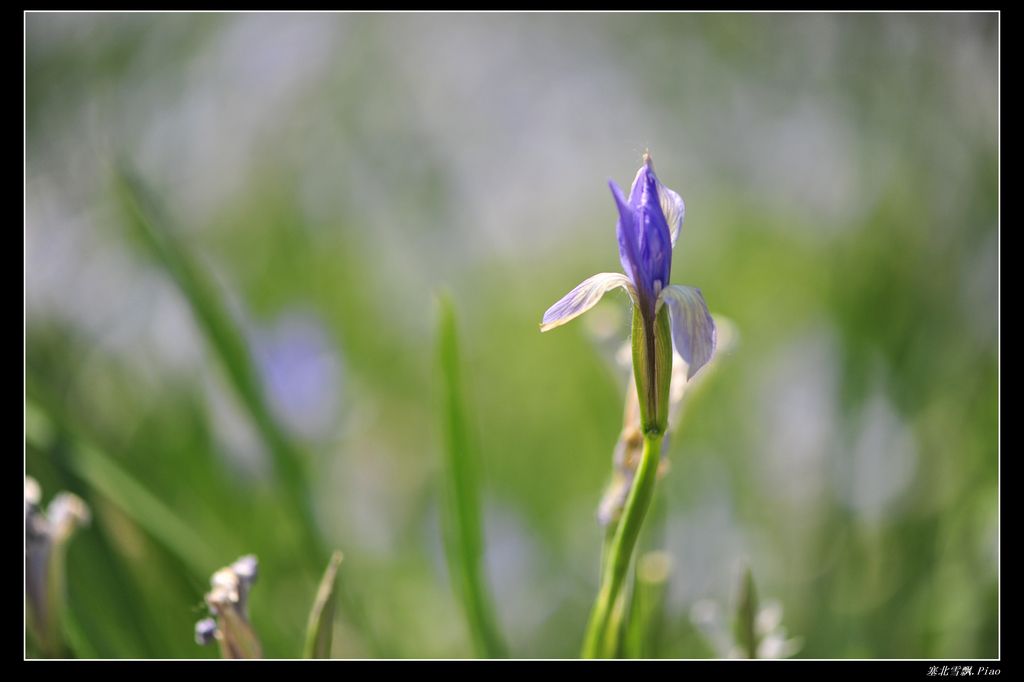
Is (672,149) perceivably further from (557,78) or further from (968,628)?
(968,628)

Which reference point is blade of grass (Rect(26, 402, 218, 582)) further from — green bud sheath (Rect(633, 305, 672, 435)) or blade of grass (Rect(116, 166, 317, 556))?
green bud sheath (Rect(633, 305, 672, 435))

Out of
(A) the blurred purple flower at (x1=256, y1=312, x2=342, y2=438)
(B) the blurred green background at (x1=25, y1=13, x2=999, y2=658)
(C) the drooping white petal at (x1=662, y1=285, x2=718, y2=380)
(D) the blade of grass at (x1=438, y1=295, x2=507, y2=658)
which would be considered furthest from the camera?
(A) the blurred purple flower at (x1=256, y1=312, x2=342, y2=438)

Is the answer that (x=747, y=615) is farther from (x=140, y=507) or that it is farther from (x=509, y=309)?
(x=509, y=309)

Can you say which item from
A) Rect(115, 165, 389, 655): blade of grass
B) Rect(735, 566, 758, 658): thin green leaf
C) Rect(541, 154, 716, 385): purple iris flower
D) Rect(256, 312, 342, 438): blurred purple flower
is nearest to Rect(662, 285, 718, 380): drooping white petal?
Rect(541, 154, 716, 385): purple iris flower

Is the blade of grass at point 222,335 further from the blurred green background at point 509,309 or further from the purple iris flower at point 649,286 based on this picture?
the purple iris flower at point 649,286

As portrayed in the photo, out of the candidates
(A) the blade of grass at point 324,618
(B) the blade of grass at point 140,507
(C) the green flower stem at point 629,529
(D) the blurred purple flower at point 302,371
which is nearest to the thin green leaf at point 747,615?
(C) the green flower stem at point 629,529
